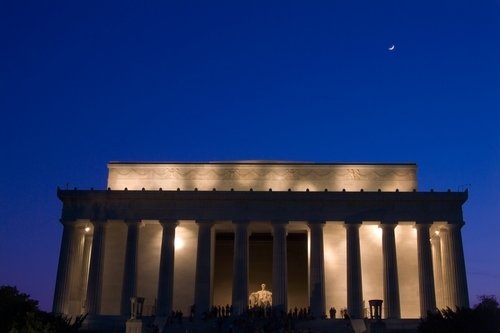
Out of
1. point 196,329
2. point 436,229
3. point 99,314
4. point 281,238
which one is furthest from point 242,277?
point 436,229

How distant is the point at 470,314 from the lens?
38.5 metres

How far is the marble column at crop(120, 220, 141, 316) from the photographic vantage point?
61.1m

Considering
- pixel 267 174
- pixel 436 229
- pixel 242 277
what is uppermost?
pixel 267 174

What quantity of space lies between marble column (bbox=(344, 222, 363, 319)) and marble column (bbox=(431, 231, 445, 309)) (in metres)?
8.03

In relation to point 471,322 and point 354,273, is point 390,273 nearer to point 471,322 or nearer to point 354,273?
point 354,273

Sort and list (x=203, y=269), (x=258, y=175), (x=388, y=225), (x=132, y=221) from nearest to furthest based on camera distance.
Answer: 1. (x=203, y=269)
2. (x=388, y=225)
3. (x=132, y=221)
4. (x=258, y=175)

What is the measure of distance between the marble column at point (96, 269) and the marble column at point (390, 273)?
25353mm

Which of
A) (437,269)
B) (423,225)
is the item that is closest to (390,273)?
(423,225)

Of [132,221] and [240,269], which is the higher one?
[132,221]

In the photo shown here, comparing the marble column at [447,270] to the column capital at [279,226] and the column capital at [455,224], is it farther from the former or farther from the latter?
the column capital at [279,226]

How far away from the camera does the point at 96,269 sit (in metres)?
62.1

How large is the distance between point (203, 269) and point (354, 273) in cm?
1343

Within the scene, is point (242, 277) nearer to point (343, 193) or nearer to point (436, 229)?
point (343, 193)

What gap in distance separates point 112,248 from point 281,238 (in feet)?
54.4
